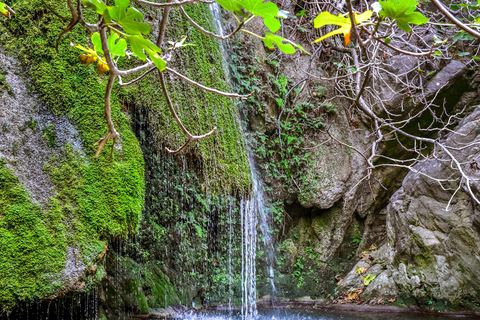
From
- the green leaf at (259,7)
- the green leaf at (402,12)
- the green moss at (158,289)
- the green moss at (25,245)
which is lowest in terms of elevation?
the green moss at (158,289)

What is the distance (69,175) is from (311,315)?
4.03 metres

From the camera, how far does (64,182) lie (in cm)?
202

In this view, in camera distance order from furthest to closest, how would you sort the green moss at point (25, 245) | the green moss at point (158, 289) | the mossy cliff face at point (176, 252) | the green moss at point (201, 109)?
the green moss at point (158, 289), the mossy cliff face at point (176, 252), the green moss at point (201, 109), the green moss at point (25, 245)

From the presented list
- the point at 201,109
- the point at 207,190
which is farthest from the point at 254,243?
the point at 201,109

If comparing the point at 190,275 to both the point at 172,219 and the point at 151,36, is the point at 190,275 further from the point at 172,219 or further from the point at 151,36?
the point at 151,36

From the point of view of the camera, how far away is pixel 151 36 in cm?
302

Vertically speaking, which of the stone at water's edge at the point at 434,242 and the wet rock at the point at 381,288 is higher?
the stone at water's edge at the point at 434,242

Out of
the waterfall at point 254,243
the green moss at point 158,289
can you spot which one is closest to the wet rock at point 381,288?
the waterfall at point 254,243

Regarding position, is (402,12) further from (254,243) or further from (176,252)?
(254,243)

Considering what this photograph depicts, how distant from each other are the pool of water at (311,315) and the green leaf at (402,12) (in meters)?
4.40

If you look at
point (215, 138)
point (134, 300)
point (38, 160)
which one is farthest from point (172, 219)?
point (38, 160)

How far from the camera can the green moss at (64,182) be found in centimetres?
174

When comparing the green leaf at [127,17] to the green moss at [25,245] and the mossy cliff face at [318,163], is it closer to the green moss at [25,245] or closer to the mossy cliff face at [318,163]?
the green moss at [25,245]

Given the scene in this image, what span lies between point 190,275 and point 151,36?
12.6ft
